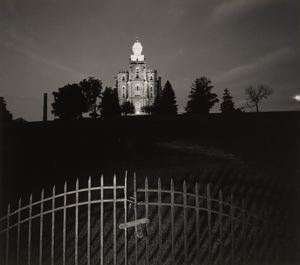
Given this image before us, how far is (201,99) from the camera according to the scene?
214ft

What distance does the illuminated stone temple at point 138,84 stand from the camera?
13625cm

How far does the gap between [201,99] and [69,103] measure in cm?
2492

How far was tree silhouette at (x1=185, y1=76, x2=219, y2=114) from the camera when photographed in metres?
64.2

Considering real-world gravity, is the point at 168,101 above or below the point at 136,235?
above

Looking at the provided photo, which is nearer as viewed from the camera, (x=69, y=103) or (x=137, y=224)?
(x=137, y=224)

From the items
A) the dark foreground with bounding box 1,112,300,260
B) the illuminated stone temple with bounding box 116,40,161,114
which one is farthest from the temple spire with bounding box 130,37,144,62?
the dark foreground with bounding box 1,112,300,260

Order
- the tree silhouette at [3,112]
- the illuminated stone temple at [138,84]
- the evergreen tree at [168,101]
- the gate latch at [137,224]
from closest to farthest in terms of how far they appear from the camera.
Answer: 1. the gate latch at [137,224]
2. the tree silhouette at [3,112]
3. the evergreen tree at [168,101]
4. the illuminated stone temple at [138,84]

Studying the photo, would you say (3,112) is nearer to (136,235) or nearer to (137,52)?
(136,235)

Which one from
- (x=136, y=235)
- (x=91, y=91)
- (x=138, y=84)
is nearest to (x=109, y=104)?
(x=91, y=91)

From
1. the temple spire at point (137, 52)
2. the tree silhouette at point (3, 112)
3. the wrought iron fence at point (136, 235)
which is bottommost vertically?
the wrought iron fence at point (136, 235)

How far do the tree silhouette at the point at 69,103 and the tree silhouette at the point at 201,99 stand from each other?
2040 centimetres

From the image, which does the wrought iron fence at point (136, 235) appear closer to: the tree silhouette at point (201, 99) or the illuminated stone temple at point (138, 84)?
the tree silhouette at point (201, 99)

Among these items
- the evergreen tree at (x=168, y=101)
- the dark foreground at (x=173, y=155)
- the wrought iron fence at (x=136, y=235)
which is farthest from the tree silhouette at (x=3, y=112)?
the evergreen tree at (x=168, y=101)

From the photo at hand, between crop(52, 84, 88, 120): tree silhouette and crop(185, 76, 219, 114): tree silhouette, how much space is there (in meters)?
20.4
